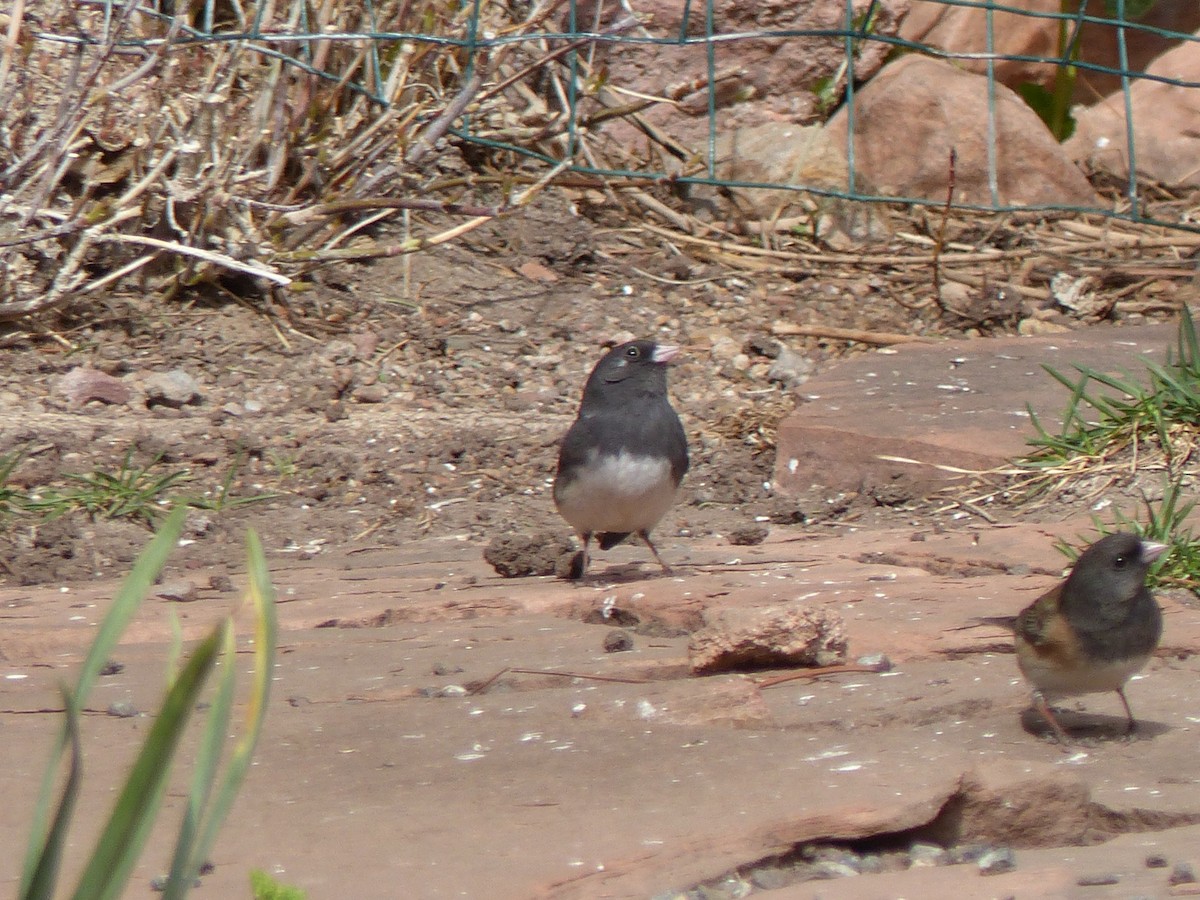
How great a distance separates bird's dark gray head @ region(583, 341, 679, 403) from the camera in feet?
16.1

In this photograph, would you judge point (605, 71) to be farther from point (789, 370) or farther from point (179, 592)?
point (179, 592)

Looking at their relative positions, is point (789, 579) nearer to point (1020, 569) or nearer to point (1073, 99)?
point (1020, 569)

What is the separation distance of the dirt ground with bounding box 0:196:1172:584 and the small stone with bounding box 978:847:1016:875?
9.31 ft

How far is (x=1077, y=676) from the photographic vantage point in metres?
3.19

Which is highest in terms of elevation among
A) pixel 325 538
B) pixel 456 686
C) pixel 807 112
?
pixel 807 112

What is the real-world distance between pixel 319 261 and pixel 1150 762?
452 cm

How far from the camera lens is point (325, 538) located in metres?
5.27

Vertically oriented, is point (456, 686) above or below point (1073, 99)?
below

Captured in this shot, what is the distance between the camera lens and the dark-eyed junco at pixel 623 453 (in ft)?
15.2

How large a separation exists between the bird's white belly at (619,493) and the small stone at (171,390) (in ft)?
6.39

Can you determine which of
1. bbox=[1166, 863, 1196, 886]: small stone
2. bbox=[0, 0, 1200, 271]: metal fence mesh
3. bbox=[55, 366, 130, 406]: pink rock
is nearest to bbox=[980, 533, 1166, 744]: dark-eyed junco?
bbox=[1166, 863, 1196, 886]: small stone

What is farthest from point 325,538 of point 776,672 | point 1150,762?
point 1150,762

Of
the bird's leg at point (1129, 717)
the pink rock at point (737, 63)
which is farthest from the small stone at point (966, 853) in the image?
the pink rock at point (737, 63)

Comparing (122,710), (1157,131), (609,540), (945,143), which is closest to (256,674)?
(122,710)
